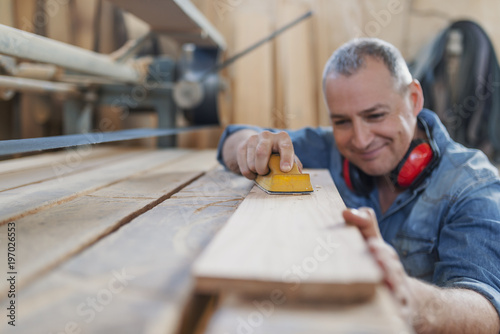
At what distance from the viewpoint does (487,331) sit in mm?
905

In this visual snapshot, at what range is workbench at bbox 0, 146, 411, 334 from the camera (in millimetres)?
380

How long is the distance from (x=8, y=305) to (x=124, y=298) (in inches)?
4.7

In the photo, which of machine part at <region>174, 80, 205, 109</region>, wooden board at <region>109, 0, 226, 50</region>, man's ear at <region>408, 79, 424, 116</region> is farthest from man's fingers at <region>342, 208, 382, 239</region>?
machine part at <region>174, 80, 205, 109</region>

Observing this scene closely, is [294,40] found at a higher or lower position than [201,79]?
higher

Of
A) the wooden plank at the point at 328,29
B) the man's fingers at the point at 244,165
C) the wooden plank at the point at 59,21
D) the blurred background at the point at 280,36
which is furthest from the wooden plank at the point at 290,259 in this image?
the wooden plank at the point at 59,21

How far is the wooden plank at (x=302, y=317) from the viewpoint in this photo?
1.22 feet

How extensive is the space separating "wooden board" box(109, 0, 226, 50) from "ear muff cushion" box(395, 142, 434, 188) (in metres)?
1.11

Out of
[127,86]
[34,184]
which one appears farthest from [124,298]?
[127,86]

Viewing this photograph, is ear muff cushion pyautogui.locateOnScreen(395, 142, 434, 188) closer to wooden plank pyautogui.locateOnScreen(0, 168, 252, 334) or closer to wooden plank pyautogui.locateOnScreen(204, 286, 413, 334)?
wooden plank pyautogui.locateOnScreen(0, 168, 252, 334)

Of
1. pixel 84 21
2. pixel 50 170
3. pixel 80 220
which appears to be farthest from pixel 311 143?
pixel 84 21

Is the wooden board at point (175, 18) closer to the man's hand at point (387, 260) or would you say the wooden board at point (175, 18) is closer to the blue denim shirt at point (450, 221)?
the blue denim shirt at point (450, 221)

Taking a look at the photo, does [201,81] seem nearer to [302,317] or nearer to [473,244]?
[473,244]

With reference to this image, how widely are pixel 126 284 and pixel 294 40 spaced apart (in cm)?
300

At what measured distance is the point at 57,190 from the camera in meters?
1.02
